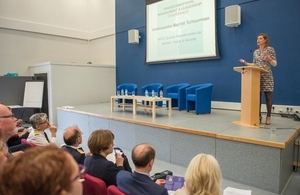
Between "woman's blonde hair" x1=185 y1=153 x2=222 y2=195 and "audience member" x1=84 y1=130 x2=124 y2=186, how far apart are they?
0.70 m

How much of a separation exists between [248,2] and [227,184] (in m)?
4.01

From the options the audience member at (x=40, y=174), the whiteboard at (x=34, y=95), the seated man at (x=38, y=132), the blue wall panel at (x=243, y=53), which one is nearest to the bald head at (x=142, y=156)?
the audience member at (x=40, y=174)

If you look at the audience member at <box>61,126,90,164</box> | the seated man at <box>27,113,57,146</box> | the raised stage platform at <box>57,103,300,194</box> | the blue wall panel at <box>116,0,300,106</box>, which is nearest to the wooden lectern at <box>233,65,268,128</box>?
the raised stage platform at <box>57,103,300,194</box>

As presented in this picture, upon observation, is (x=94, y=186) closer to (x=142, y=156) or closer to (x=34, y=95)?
(x=142, y=156)

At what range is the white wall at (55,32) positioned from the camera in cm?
741

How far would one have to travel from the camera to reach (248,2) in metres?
5.00

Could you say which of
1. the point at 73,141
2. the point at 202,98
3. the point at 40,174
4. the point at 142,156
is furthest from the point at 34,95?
the point at 40,174

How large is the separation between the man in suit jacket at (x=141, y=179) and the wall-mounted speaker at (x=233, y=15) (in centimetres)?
427

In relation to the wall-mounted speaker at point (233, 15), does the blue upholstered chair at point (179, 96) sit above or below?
below

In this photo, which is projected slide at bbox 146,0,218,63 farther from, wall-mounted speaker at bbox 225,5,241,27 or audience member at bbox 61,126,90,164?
audience member at bbox 61,126,90,164

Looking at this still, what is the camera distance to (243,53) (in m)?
5.12

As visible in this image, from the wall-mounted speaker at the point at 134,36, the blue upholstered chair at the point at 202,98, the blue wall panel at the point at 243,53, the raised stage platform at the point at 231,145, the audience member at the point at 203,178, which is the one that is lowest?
the raised stage platform at the point at 231,145

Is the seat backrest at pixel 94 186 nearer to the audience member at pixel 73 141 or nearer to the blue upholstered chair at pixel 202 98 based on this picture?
the audience member at pixel 73 141

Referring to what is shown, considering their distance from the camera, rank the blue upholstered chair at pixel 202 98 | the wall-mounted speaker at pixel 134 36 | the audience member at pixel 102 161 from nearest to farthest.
Answer: the audience member at pixel 102 161 → the blue upholstered chair at pixel 202 98 → the wall-mounted speaker at pixel 134 36
